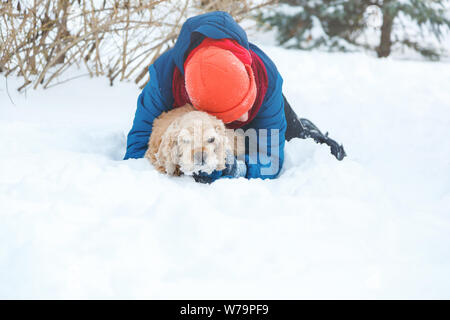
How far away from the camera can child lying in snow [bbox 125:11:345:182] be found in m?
1.81

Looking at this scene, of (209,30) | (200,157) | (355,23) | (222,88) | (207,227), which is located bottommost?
(355,23)

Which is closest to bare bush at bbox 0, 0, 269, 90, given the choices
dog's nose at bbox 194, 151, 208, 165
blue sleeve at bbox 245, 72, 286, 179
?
blue sleeve at bbox 245, 72, 286, 179

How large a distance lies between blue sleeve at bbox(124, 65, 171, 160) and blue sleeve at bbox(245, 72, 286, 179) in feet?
1.85

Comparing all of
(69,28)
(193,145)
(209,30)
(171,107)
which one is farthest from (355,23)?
(193,145)

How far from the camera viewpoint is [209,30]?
1.94 m

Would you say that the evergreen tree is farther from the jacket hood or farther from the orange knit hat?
the orange knit hat

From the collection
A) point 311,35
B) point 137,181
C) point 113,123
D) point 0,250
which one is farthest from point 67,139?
point 311,35

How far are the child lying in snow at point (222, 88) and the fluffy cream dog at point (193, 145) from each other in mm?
86

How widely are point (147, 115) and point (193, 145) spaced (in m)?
0.59

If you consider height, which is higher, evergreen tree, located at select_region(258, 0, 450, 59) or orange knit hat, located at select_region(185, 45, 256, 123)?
orange knit hat, located at select_region(185, 45, 256, 123)

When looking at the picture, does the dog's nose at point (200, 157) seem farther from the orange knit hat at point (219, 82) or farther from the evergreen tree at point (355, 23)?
the evergreen tree at point (355, 23)

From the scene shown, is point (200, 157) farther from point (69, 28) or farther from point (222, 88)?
point (69, 28)

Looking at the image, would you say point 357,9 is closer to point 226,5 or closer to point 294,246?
point 226,5
